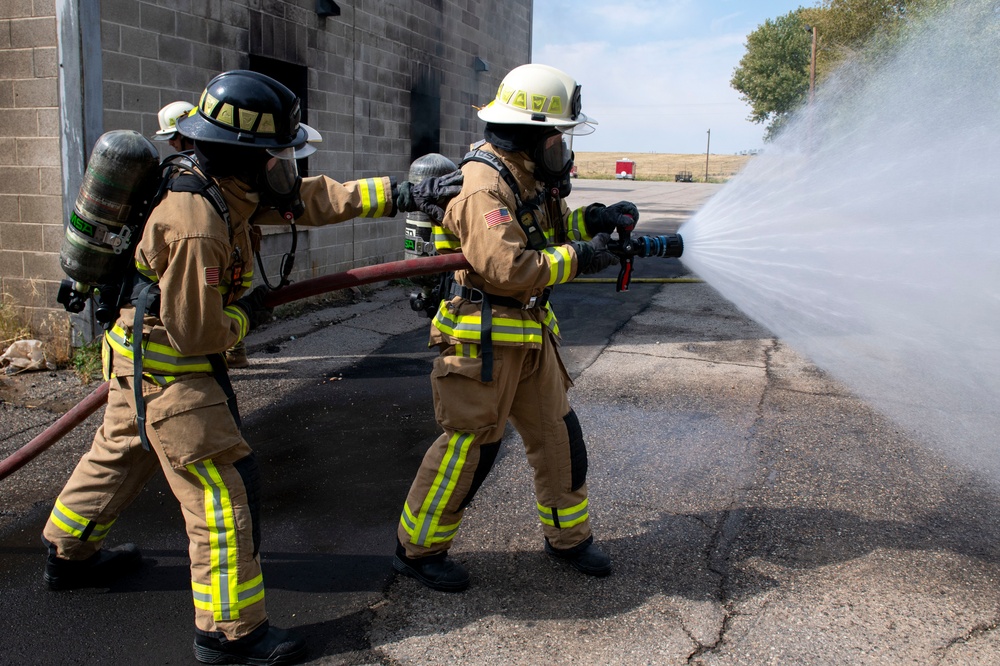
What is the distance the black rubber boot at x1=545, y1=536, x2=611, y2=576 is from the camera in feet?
10.5

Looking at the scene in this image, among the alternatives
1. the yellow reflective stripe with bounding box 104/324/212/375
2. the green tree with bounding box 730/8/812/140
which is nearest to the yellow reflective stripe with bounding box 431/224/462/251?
the yellow reflective stripe with bounding box 104/324/212/375

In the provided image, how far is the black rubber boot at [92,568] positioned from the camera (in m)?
3.05


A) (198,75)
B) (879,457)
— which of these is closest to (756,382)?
(879,457)

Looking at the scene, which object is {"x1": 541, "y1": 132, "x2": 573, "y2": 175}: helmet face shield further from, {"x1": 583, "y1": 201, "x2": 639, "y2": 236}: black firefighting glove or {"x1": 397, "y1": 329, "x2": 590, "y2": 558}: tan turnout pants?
{"x1": 397, "y1": 329, "x2": 590, "y2": 558}: tan turnout pants

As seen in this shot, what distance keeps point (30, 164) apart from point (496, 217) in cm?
480

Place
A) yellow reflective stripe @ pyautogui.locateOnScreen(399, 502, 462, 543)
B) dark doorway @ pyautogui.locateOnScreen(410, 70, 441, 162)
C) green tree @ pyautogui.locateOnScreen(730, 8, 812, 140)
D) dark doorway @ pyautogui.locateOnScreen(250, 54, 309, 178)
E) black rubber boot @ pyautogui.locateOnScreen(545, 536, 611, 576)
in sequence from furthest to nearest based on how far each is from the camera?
1. green tree @ pyautogui.locateOnScreen(730, 8, 812, 140)
2. dark doorway @ pyautogui.locateOnScreen(410, 70, 441, 162)
3. dark doorway @ pyautogui.locateOnScreen(250, 54, 309, 178)
4. black rubber boot @ pyautogui.locateOnScreen(545, 536, 611, 576)
5. yellow reflective stripe @ pyautogui.locateOnScreen(399, 502, 462, 543)

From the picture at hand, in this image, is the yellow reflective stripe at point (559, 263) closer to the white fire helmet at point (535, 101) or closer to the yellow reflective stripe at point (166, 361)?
the white fire helmet at point (535, 101)

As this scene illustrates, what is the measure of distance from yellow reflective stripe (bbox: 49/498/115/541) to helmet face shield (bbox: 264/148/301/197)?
4.69 ft

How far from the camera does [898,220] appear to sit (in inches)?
172

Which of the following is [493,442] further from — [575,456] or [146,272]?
[146,272]

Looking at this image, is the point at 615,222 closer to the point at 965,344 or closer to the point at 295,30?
the point at 965,344

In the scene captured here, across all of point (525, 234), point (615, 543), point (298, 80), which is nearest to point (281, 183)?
point (525, 234)

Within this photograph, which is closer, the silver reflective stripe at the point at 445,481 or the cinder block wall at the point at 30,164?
the silver reflective stripe at the point at 445,481

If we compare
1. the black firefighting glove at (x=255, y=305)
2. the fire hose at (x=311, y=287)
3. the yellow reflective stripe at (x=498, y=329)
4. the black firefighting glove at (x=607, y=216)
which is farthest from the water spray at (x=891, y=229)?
the black firefighting glove at (x=255, y=305)
